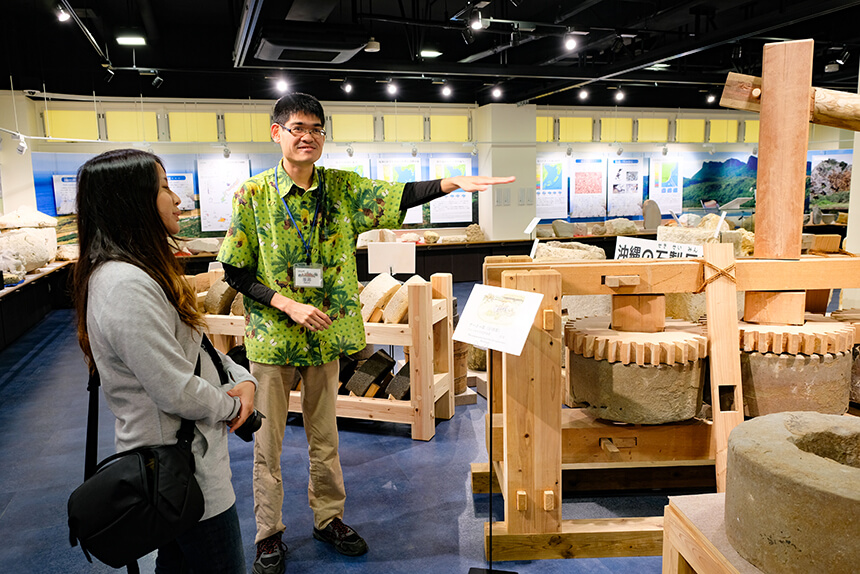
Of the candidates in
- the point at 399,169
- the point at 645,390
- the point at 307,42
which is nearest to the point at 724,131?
the point at 399,169

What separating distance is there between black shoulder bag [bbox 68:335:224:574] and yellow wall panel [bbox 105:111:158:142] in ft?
32.5

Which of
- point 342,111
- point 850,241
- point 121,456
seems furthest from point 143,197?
point 342,111

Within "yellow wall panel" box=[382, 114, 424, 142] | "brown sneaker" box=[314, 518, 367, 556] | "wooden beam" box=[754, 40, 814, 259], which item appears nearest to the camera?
"wooden beam" box=[754, 40, 814, 259]

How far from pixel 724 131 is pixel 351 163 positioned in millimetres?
8408

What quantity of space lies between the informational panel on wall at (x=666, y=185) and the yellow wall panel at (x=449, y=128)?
4.37 m

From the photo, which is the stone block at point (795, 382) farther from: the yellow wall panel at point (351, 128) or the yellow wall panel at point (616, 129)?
the yellow wall panel at point (616, 129)

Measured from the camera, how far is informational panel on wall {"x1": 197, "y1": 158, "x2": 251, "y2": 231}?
1058 cm

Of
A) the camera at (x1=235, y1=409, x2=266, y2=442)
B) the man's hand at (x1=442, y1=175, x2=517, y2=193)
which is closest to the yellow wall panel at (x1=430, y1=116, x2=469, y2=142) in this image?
the man's hand at (x1=442, y1=175, x2=517, y2=193)

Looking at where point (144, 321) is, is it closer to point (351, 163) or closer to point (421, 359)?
point (421, 359)

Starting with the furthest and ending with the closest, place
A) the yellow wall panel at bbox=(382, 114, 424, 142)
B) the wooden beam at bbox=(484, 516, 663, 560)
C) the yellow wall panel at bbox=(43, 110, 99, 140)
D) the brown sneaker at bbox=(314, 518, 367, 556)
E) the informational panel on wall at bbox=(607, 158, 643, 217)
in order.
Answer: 1. the informational panel on wall at bbox=(607, 158, 643, 217)
2. the yellow wall panel at bbox=(382, 114, 424, 142)
3. the yellow wall panel at bbox=(43, 110, 99, 140)
4. the brown sneaker at bbox=(314, 518, 367, 556)
5. the wooden beam at bbox=(484, 516, 663, 560)

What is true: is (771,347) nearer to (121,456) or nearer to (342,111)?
(121,456)

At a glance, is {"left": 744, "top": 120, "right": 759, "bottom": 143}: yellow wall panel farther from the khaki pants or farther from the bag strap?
the bag strap

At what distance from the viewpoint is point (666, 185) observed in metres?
13.4

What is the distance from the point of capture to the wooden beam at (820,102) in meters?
2.45
